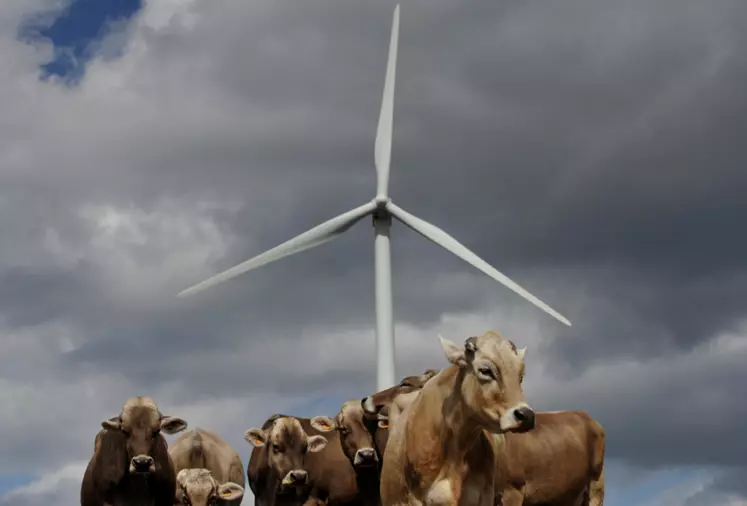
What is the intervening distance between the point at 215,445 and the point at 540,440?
10.3 meters

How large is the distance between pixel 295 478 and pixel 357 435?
1.61 m

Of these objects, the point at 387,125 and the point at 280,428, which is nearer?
the point at 280,428

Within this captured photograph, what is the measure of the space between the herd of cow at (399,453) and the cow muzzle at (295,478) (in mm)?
21

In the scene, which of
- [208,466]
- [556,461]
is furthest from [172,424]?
[556,461]

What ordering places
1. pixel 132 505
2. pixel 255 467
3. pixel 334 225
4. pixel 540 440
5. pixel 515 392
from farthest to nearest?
pixel 334 225 < pixel 255 467 < pixel 132 505 < pixel 540 440 < pixel 515 392

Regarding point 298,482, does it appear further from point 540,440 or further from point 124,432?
point 540,440

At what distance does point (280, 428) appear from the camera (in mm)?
27031

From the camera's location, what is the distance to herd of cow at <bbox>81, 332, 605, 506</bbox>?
686 inches

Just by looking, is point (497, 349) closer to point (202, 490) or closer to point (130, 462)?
point (202, 490)

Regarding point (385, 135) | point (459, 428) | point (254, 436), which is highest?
point (385, 135)

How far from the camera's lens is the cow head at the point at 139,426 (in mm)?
24984

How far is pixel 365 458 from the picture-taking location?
83.5ft

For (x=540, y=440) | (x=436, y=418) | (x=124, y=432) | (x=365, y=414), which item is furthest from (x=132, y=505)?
(x=436, y=418)

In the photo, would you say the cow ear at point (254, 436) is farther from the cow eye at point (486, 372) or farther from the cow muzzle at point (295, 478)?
the cow eye at point (486, 372)
